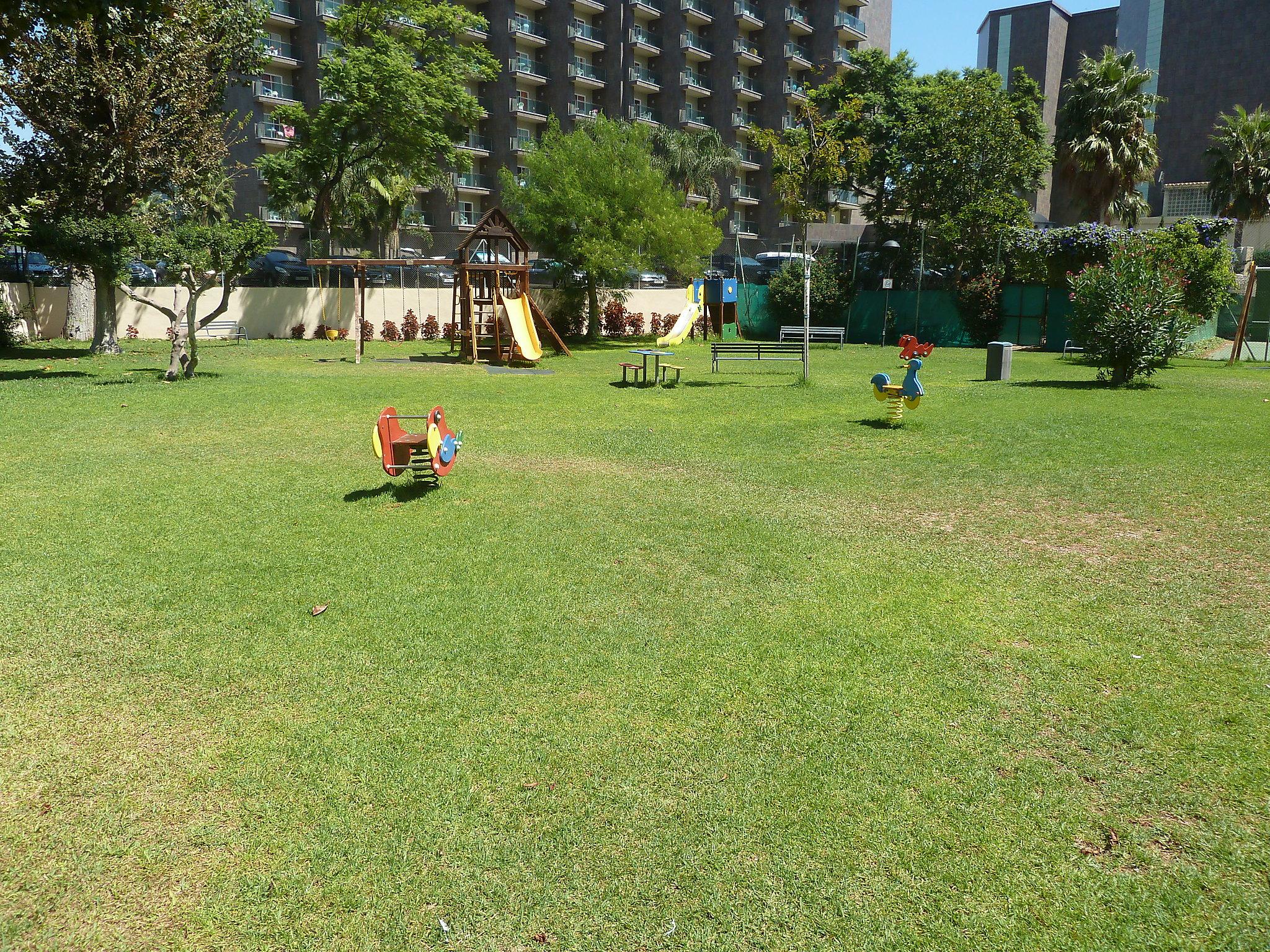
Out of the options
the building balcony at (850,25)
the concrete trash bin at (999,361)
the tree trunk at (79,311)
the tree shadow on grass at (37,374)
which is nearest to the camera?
the tree shadow on grass at (37,374)

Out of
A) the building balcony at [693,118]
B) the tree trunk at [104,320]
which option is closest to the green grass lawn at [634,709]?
the tree trunk at [104,320]

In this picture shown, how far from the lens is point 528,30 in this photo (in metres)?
55.6

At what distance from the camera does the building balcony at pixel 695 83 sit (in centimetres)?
6012

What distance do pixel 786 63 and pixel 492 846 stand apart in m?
68.7

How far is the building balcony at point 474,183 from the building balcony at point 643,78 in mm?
11673

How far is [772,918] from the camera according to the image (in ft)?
10.3

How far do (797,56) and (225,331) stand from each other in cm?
4970

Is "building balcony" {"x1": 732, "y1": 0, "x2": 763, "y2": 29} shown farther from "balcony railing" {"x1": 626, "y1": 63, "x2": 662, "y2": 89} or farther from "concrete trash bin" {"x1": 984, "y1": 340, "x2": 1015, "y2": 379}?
"concrete trash bin" {"x1": 984, "y1": 340, "x2": 1015, "y2": 379}

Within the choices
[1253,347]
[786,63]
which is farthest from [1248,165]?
[786,63]

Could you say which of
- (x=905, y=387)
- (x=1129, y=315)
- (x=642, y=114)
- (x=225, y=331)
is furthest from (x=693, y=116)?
(x=905, y=387)

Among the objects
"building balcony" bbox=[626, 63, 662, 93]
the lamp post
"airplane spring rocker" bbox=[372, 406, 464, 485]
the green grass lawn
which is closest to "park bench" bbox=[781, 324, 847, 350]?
the lamp post

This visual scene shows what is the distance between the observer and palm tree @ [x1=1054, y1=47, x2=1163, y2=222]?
39531mm

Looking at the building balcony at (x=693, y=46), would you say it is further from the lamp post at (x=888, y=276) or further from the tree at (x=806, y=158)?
the lamp post at (x=888, y=276)

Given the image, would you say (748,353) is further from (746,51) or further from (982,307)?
(746,51)
